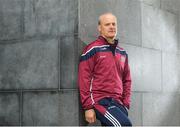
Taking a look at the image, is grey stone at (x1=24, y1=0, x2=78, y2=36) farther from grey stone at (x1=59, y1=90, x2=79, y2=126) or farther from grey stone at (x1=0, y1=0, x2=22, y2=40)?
grey stone at (x1=59, y1=90, x2=79, y2=126)

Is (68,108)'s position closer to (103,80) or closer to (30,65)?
(103,80)

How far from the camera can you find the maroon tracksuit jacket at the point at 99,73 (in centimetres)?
647

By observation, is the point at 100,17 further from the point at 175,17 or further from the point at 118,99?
the point at 175,17

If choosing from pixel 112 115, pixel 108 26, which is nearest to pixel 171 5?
pixel 108 26

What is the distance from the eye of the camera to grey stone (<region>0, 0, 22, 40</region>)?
749 centimetres

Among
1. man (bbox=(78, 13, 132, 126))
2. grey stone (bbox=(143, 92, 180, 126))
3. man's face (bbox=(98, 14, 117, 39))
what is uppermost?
man's face (bbox=(98, 14, 117, 39))

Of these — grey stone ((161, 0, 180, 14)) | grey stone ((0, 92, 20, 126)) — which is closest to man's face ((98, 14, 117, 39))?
grey stone ((0, 92, 20, 126))

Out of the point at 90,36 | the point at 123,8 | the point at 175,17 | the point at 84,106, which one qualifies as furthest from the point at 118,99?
the point at 175,17

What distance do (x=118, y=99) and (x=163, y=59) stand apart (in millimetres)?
2600

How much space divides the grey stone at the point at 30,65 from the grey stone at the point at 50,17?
7.1 inches

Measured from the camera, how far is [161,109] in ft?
29.0

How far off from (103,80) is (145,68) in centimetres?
201

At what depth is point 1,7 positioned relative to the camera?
25.3ft

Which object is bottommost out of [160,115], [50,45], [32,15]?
[160,115]
